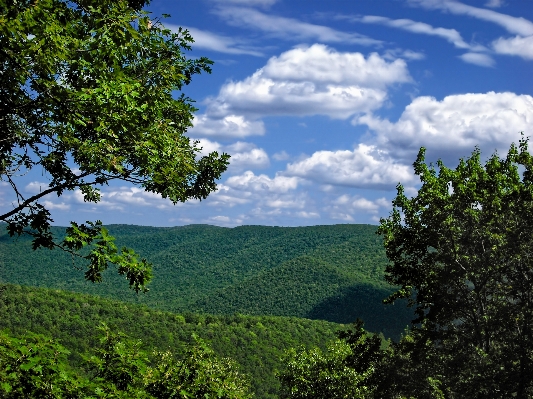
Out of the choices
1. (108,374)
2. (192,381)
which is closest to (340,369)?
(192,381)

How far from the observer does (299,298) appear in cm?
16912

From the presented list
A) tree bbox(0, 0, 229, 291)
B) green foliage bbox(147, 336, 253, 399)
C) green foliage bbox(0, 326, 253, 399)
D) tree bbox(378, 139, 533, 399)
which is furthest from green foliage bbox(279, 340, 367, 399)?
tree bbox(0, 0, 229, 291)

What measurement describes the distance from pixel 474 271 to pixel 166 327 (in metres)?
79.2

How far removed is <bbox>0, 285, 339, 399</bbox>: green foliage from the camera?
3098 inches

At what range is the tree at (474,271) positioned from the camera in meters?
19.6

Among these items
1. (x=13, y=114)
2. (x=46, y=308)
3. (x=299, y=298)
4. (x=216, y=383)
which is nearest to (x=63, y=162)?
(x=13, y=114)

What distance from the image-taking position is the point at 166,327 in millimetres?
93625

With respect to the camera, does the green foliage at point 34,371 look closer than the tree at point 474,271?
Yes

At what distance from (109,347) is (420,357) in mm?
15179

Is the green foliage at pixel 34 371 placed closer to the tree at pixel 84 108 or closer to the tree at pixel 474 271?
the tree at pixel 84 108

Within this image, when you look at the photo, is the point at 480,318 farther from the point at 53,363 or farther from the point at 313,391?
the point at 53,363

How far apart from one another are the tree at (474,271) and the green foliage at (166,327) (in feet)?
169

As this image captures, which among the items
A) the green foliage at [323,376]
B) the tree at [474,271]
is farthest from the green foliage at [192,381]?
the green foliage at [323,376]

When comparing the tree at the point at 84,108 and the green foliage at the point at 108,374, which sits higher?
the tree at the point at 84,108
